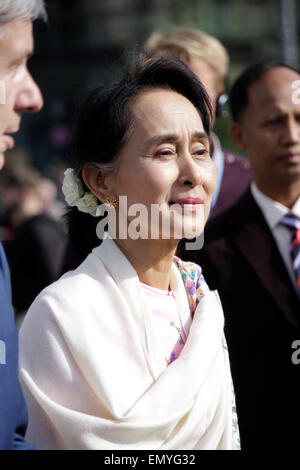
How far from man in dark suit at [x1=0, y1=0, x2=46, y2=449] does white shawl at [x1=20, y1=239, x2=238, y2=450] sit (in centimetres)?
13

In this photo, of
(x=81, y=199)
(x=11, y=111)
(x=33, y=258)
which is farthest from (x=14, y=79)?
(x=33, y=258)

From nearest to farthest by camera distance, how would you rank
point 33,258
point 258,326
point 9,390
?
point 9,390 → point 258,326 → point 33,258

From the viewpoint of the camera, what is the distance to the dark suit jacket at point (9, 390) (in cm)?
Answer: 174

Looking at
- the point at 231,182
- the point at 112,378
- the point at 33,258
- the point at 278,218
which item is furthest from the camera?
the point at 33,258

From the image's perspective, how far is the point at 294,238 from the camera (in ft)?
10.1

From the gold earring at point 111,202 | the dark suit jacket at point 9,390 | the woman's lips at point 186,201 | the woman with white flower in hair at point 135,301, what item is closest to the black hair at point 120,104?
the woman with white flower in hair at point 135,301

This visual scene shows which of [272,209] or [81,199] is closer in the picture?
[81,199]

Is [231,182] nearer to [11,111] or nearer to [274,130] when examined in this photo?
[274,130]

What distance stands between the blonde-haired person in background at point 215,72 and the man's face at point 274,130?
291 millimetres

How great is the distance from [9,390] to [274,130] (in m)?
1.93

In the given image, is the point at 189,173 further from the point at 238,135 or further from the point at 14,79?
the point at 238,135

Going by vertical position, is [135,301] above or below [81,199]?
below

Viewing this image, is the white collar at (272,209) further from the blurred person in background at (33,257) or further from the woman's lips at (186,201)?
the blurred person in background at (33,257)

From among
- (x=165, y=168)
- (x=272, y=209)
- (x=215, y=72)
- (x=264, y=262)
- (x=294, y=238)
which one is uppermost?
(x=215, y=72)
